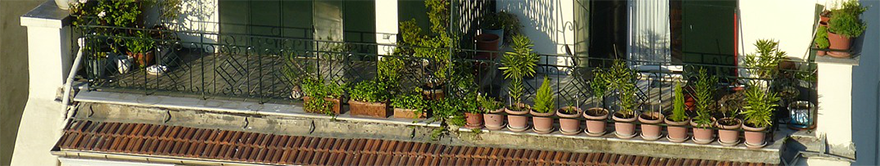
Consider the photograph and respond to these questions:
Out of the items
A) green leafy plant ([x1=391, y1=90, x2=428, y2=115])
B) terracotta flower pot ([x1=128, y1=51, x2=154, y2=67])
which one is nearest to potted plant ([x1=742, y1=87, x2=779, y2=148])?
green leafy plant ([x1=391, y1=90, x2=428, y2=115])

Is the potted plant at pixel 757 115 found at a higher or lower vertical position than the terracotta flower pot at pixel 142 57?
lower

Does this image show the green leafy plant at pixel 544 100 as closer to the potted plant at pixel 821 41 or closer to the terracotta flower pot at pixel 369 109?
the terracotta flower pot at pixel 369 109

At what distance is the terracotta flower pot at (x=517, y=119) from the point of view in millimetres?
21844

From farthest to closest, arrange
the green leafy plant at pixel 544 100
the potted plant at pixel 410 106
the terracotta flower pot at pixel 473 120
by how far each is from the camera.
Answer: the potted plant at pixel 410 106, the terracotta flower pot at pixel 473 120, the green leafy plant at pixel 544 100

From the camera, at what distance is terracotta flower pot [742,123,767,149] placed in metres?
20.9

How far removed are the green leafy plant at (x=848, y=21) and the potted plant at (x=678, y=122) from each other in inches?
72.7

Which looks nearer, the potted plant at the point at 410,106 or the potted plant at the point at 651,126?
the potted plant at the point at 651,126

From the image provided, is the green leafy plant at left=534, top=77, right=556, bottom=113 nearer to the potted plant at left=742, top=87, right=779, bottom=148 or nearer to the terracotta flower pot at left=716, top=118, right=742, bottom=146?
the terracotta flower pot at left=716, top=118, right=742, bottom=146

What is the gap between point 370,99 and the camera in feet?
73.8

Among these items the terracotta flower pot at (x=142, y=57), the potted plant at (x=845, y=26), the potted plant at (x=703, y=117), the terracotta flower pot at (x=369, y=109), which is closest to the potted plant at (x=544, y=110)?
the potted plant at (x=703, y=117)

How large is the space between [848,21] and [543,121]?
357cm

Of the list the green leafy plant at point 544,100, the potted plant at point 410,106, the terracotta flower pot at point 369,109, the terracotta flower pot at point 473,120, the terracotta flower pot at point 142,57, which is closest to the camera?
the green leafy plant at point 544,100

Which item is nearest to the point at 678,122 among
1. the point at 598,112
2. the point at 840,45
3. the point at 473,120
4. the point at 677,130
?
the point at 677,130

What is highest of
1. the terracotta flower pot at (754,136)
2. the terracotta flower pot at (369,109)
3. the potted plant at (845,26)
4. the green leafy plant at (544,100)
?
the potted plant at (845,26)
